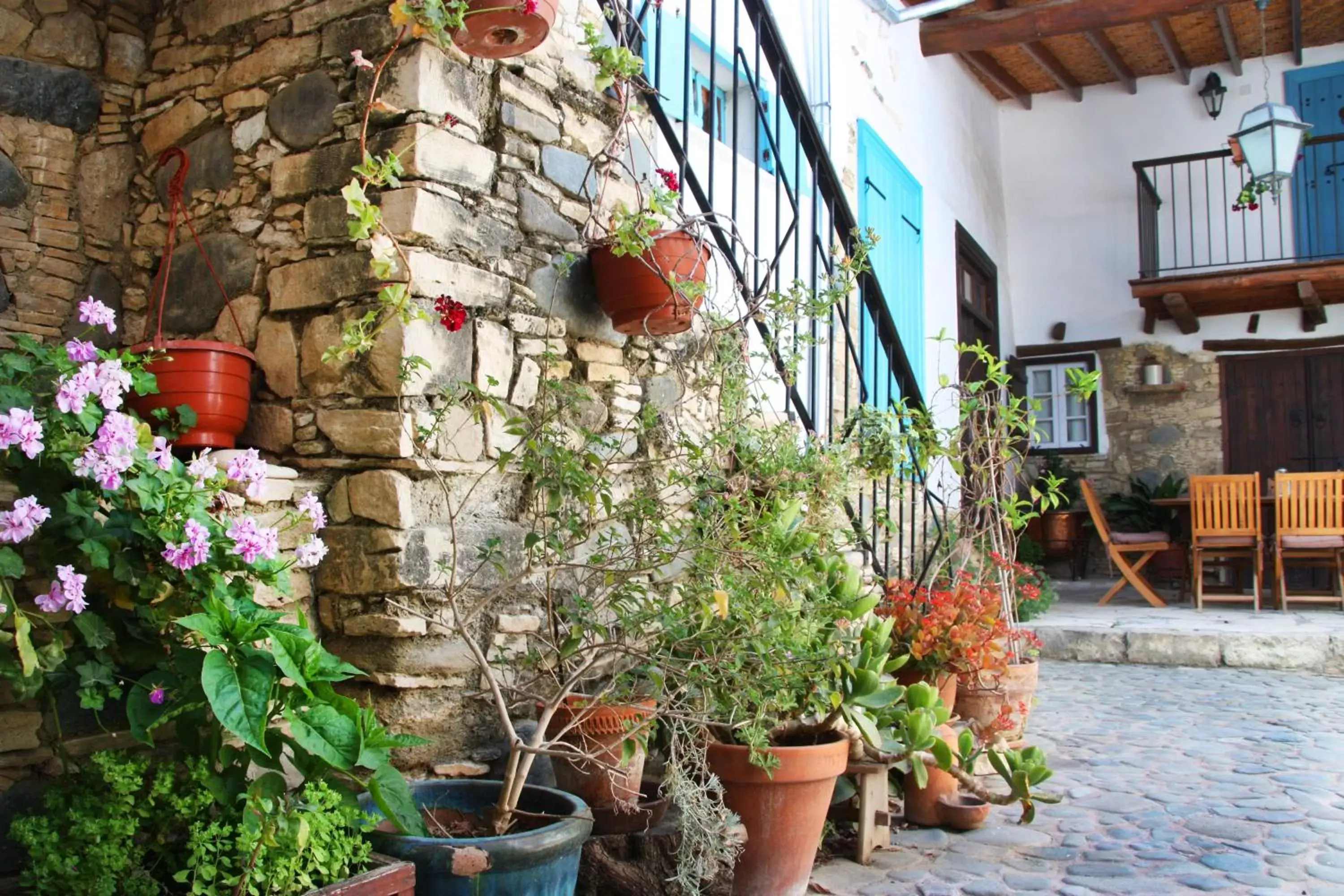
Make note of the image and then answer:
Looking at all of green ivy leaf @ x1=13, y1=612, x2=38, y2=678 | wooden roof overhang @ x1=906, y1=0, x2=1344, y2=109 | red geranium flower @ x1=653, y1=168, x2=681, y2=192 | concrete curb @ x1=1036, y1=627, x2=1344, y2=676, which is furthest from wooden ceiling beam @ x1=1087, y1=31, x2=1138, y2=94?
green ivy leaf @ x1=13, y1=612, x2=38, y2=678

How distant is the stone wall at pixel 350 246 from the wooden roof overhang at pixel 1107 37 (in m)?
6.43

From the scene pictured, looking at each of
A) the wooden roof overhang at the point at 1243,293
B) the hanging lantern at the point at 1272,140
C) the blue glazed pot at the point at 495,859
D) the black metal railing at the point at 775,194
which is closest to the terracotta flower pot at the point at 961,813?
the black metal railing at the point at 775,194

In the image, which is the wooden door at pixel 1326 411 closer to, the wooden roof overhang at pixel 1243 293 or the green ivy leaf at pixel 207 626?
the wooden roof overhang at pixel 1243 293

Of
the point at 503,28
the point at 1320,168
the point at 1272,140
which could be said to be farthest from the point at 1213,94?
the point at 503,28

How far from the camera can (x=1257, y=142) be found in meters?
7.68

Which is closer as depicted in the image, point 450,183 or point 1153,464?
point 450,183

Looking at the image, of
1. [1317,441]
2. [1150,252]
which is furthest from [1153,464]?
[1150,252]

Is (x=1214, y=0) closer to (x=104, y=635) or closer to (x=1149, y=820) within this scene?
(x=1149, y=820)

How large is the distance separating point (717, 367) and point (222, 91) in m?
1.39

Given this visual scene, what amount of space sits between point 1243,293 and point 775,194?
676 cm

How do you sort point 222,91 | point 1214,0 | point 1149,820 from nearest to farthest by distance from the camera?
point 222,91
point 1149,820
point 1214,0

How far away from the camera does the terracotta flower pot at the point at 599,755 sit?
6.91 ft

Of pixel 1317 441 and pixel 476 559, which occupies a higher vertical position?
pixel 1317 441

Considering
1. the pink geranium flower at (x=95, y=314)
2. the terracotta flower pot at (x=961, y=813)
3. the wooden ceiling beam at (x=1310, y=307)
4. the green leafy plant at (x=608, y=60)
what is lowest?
the terracotta flower pot at (x=961, y=813)
